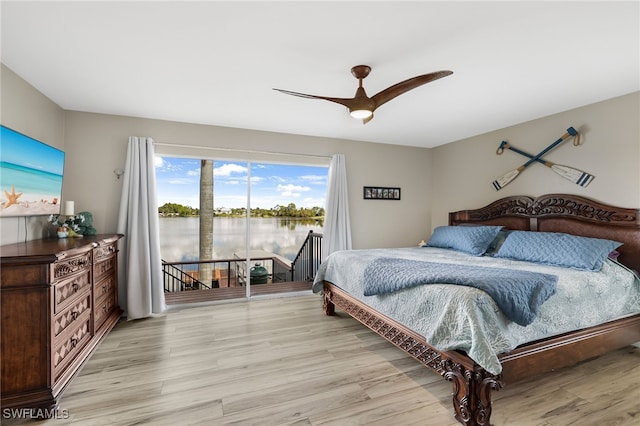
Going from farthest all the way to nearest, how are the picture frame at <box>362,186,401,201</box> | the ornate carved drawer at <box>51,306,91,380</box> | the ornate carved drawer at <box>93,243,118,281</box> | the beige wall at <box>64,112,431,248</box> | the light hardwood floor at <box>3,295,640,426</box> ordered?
1. the picture frame at <box>362,186,401,201</box>
2. the beige wall at <box>64,112,431,248</box>
3. the ornate carved drawer at <box>93,243,118,281</box>
4. the ornate carved drawer at <box>51,306,91,380</box>
5. the light hardwood floor at <box>3,295,640,426</box>

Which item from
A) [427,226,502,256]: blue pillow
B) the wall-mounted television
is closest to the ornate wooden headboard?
[427,226,502,256]: blue pillow

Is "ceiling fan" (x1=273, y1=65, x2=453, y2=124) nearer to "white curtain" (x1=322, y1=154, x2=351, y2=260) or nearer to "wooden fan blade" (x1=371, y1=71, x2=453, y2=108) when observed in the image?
"wooden fan blade" (x1=371, y1=71, x2=453, y2=108)

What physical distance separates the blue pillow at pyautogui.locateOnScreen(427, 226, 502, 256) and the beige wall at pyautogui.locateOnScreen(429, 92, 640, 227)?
73 centimetres

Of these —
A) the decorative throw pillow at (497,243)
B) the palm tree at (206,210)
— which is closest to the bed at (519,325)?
the decorative throw pillow at (497,243)

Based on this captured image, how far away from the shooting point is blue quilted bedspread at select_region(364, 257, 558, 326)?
1.89 m

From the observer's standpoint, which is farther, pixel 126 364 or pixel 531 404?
pixel 126 364

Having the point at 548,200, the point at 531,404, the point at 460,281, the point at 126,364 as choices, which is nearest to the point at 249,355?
the point at 126,364

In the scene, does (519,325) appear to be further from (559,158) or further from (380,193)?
(380,193)

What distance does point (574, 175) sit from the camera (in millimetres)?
3287

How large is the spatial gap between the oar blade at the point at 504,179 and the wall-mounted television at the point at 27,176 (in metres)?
5.28

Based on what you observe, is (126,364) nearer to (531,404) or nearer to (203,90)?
(203,90)

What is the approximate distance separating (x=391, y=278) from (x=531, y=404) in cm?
124

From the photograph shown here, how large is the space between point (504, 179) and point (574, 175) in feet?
2.78

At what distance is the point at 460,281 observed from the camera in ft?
6.73
